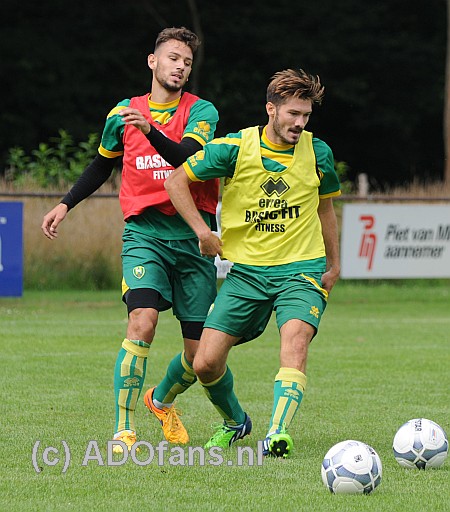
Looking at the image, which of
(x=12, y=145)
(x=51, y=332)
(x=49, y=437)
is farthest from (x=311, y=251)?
(x=12, y=145)

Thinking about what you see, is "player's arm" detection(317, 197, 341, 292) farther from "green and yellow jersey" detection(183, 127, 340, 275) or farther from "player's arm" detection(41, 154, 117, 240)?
"player's arm" detection(41, 154, 117, 240)

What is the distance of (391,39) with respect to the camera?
127 ft

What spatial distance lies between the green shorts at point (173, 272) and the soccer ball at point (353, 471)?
1674 millimetres

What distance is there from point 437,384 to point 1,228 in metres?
7.90

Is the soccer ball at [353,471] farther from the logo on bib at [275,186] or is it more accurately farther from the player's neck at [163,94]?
the player's neck at [163,94]

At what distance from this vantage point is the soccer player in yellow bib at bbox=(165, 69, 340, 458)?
6.76 metres

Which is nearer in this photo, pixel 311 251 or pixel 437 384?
pixel 311 251

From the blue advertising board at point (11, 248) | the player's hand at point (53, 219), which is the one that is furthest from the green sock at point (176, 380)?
the blue advertising board at point (11, 248)

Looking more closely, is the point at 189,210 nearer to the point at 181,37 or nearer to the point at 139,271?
the point at 139,271

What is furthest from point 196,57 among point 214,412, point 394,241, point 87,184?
point 87,184

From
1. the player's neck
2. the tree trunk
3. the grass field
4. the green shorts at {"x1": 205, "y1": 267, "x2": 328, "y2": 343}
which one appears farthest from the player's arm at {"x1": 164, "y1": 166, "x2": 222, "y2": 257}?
the tree trunk

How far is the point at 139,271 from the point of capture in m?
7.03

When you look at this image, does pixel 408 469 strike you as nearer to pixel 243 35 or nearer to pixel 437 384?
pixel 437 384

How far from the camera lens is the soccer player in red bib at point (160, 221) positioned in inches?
271
